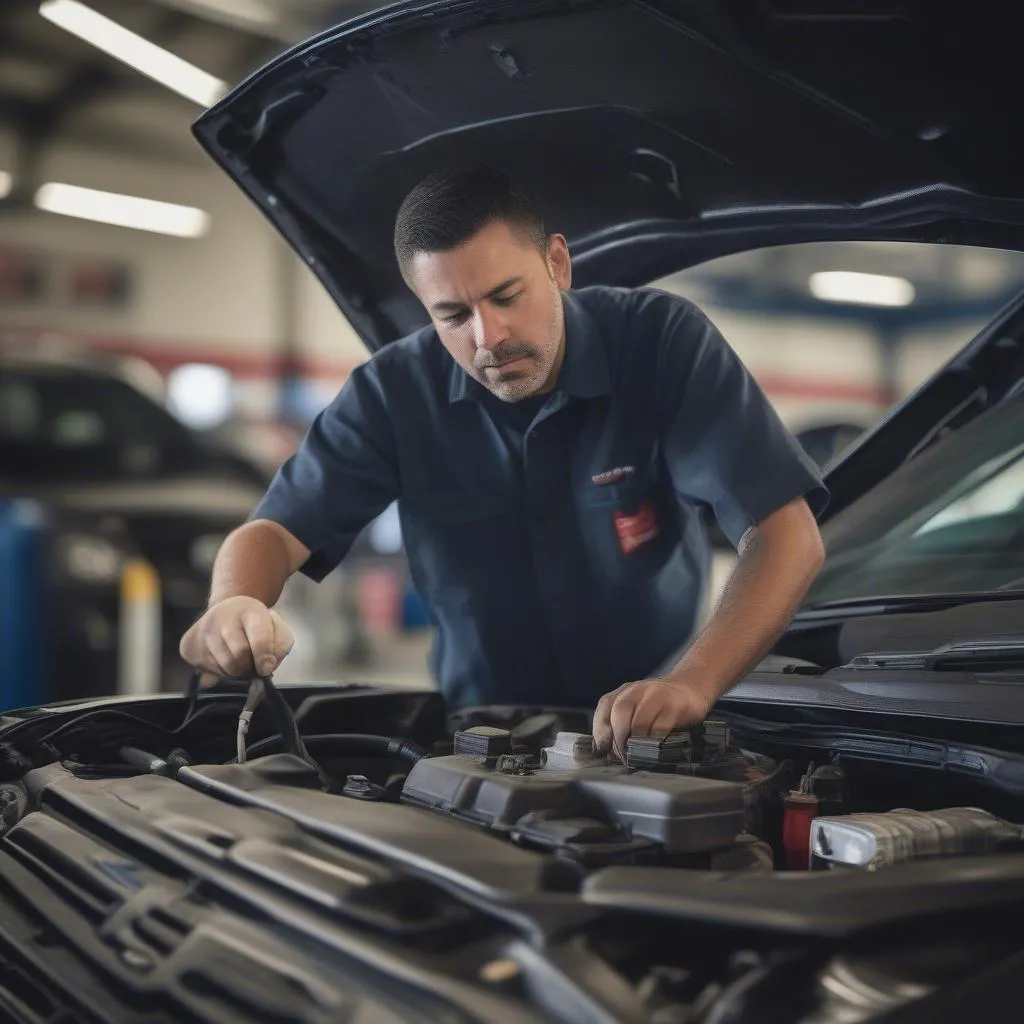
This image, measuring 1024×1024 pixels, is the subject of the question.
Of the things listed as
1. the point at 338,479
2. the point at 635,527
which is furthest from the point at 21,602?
the point at 635,527

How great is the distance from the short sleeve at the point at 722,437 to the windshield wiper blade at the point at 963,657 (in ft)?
0.75

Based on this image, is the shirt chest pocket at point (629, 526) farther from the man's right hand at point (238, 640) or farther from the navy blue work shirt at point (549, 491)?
the man's right hand at point (238, 640)

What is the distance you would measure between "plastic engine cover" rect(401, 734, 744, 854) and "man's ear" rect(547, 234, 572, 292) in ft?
2.30

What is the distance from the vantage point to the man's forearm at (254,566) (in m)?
1.58

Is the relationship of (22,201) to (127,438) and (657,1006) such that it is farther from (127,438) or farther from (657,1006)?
(657,1006)

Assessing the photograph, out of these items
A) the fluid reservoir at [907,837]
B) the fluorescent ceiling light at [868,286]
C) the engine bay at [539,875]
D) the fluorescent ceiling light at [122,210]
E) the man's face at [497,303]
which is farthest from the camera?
the fluorescent ceiling light at [122,210]

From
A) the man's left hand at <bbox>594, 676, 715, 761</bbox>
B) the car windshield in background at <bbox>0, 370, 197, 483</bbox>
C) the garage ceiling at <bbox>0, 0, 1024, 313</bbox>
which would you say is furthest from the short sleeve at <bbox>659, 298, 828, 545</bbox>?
the garage ceiling at <bbox>0, 0, 1024, 313</bbox>

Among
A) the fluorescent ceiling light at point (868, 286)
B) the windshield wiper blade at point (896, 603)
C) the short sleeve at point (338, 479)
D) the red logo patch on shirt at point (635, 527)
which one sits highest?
the fluorescent ceiling light at point (868, 286)

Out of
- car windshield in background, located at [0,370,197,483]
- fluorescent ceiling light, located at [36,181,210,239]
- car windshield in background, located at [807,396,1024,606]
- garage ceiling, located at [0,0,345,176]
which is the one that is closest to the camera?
car windshield in background, located at [807,396,1024,606]

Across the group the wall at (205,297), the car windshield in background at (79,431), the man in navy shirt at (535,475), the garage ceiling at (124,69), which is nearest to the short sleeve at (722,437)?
the man in navy shirt at (535,475)

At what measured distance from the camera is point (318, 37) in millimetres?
1440

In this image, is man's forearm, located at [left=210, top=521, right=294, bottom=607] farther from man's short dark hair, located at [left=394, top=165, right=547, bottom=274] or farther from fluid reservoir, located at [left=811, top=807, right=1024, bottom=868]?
fluid reservoir, located at [left=811, top=807, right=1024, bottom=868]

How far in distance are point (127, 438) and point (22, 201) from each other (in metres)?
3.85

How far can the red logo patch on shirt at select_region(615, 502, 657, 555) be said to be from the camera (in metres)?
Answer: 1.64
